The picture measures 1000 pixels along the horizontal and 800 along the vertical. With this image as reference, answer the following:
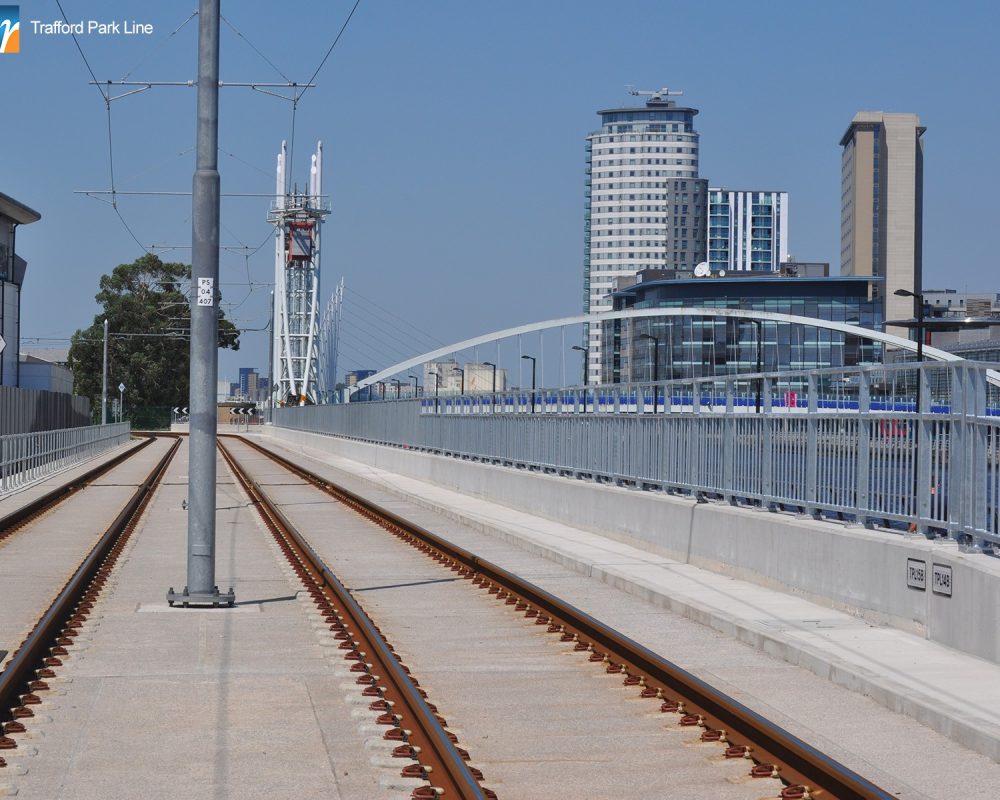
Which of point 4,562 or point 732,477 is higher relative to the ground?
point 732,477

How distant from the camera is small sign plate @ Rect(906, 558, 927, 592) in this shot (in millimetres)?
11938

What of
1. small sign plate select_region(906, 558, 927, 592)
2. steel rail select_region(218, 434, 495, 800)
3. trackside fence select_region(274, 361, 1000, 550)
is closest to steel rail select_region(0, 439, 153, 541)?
trackside fence select_region(274, 361, 1000, 550)

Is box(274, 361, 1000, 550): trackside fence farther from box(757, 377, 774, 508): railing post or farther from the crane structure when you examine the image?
the crane structure

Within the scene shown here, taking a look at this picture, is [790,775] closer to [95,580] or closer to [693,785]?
[693,785]

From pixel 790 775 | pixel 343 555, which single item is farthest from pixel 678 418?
pixel 790 775

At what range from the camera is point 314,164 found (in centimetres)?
14562

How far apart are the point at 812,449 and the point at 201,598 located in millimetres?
6106

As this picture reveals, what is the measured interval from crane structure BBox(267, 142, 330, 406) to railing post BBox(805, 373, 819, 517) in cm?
12436

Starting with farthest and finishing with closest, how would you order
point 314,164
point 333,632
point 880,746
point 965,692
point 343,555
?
point 314,164, point 343,555, point 333,632, point 965,692, point 880,746

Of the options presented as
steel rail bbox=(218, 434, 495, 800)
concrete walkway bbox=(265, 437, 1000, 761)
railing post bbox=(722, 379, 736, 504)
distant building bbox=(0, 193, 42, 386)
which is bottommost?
steel rail bbox=(218, 434, 495, 800)

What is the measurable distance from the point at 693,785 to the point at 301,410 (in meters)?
95.7

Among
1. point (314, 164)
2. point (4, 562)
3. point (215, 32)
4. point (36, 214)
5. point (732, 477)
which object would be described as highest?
point (314, 164)

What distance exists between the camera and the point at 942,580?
455 inches

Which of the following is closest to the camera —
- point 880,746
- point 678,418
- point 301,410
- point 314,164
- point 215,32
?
point 880,746
